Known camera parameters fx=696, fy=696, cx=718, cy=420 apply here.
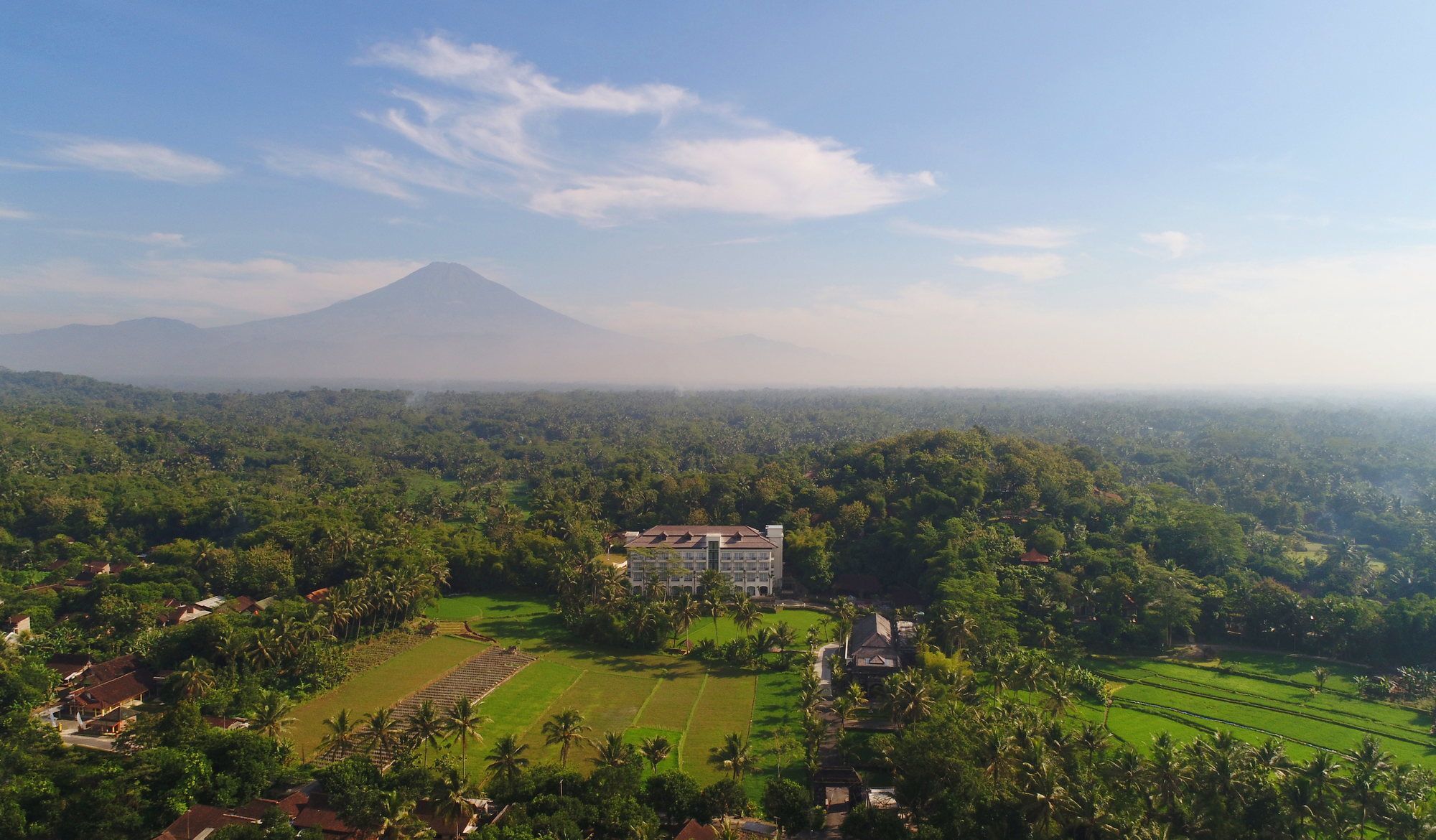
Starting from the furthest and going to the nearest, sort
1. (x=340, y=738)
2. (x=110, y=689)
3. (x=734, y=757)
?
1. (x=110, y=689)
2. (x=340, y=738)
3. (x=734, y=757)

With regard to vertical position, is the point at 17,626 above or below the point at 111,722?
above

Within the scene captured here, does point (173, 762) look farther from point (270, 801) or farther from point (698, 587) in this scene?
point (698, 587)

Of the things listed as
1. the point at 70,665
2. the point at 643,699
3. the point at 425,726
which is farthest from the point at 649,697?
the point at 70,665

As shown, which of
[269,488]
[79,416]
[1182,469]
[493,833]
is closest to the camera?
[493,833]

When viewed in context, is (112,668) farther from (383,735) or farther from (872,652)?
(872,652)

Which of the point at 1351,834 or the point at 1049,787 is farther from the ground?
the point at 1049,787

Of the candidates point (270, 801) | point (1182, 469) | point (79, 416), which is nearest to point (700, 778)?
point (270, 801)

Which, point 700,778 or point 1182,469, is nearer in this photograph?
point 700,778
